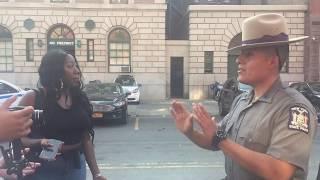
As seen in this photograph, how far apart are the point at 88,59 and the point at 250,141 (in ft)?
91.0

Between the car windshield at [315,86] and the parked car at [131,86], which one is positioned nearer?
the car windshield at [315,86]

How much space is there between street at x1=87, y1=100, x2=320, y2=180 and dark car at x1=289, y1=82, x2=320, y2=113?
186 inches

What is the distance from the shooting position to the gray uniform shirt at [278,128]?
225 centimetres

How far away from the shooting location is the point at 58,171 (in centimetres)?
381

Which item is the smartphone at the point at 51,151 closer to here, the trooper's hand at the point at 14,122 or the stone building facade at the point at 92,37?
the trooper's hand at the point at 14,122

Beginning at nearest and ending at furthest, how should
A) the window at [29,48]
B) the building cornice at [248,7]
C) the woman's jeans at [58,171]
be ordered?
the woman's jeans at [58,171], the window at [29,48], the building cornice at [248,7]

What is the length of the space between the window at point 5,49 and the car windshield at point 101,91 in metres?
13.3

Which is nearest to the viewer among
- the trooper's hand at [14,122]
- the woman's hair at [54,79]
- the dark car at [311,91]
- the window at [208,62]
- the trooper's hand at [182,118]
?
the trooper's hand at [14,122]

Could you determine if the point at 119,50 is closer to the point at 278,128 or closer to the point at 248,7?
the point at 248,7

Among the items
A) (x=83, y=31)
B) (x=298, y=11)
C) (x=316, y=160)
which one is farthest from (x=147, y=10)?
(x=316, y=160)

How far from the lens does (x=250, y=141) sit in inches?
95.3

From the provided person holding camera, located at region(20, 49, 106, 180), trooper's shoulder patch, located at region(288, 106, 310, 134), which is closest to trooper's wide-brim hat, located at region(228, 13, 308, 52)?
trooper's shoulder patch, located at region(288, 106, 310, 134)

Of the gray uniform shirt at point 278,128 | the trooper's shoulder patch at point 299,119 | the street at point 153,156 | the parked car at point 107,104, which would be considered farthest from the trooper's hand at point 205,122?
the parked car at point 107,104

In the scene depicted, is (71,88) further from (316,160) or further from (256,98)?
(316,160)
